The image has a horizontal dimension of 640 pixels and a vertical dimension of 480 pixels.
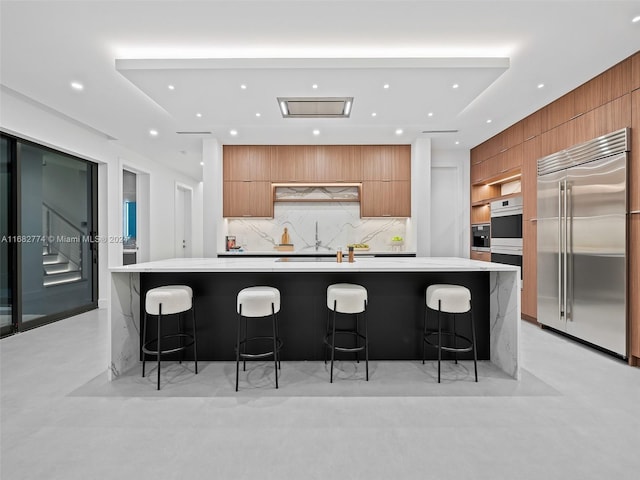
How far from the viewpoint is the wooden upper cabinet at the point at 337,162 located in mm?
5648

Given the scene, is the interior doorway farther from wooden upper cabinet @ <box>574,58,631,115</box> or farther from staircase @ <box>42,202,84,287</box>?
wooden upper cabinet @ <box>574,58,631,115</box>

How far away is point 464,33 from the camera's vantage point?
8.81 feet

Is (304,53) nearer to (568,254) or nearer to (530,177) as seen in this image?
(530,177)

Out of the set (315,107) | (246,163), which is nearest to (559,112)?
(315,107)

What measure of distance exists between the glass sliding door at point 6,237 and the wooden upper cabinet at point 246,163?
2725 millimetres

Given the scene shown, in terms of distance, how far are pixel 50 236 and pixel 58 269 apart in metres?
0.49

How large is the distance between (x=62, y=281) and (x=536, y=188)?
263 inches

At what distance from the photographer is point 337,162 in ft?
18.5

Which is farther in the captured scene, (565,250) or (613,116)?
(565,250)

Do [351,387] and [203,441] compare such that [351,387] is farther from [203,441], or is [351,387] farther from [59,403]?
[59,403]

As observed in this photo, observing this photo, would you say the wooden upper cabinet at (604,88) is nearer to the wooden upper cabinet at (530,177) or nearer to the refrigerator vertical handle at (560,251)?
the wooden upper cabinet at (530,177)

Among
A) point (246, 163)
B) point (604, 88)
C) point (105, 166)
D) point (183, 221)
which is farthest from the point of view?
point (183, 221)

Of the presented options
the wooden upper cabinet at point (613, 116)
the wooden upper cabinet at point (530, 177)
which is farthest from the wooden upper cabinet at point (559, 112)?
the wooden upper cabinet at point (613, 116)

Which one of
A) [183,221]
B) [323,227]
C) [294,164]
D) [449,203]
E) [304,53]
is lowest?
[323,227]
